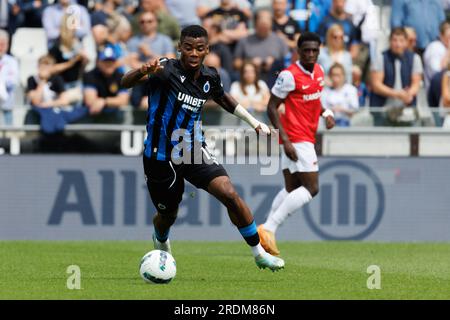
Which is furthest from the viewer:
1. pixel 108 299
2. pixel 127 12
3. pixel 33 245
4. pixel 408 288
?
pixel 127 12

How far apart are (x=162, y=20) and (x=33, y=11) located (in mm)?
2158

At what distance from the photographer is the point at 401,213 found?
59.6 feet

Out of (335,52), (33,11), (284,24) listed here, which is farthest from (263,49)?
(33,11)

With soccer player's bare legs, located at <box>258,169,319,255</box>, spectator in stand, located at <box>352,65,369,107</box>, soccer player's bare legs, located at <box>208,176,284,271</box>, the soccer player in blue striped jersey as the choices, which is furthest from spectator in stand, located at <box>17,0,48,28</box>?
soccer player's bare legs, located at <box>208,176,284,271</box>

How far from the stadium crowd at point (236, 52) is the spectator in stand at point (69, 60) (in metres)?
0.02

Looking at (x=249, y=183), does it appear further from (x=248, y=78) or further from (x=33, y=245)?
(x=33, y=245)

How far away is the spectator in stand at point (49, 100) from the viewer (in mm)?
17578

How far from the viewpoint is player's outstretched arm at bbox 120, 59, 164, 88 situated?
1018 centimetres

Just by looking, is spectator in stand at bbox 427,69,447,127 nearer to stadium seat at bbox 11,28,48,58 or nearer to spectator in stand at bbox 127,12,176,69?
spectator in stand at bbox 127,12,176,69

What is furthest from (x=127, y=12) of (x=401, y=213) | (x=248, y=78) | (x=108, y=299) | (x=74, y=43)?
(x=108, y=299)

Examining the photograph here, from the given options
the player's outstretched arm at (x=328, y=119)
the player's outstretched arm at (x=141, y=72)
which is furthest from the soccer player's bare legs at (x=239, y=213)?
the player's outstretched arm at (x=328, y=119)

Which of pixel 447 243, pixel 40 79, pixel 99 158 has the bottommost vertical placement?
pixel 447 243

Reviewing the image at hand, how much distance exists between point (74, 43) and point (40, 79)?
36.5 inches

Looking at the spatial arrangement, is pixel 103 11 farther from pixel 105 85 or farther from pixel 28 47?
pixel 105 85
